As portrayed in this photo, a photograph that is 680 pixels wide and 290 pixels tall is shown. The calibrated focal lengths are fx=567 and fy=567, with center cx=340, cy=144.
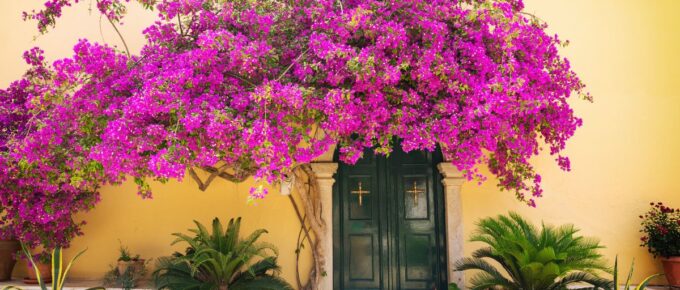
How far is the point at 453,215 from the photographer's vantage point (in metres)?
6.86

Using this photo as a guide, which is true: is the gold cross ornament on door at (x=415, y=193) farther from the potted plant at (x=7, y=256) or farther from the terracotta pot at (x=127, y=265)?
the potted plant at (x=7, y=256)

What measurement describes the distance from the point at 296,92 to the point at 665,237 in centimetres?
466

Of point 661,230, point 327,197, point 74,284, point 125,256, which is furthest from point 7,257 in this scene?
point 661,230

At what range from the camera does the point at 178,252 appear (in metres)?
6.89

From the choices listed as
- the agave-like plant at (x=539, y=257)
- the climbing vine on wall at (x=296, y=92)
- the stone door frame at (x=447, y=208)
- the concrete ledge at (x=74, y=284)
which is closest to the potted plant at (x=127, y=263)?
the concrete ledge at (x=74, y=284)

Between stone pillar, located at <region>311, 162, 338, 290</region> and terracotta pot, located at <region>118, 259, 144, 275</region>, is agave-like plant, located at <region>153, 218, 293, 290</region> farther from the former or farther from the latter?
stone pillar, located at <region>311, 162, 338, 290</region>

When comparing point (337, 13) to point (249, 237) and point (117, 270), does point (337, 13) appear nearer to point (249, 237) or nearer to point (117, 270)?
point (249, 237)

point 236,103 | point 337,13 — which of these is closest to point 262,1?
point 337,13

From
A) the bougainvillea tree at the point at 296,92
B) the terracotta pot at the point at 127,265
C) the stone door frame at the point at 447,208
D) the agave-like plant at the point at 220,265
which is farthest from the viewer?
the terracotta pot at the point at 127,265

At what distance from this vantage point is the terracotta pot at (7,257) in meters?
7.07

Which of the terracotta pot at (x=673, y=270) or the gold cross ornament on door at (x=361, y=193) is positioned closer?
the terracotta pot at (x=673, y=270)

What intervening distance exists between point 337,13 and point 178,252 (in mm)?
3592

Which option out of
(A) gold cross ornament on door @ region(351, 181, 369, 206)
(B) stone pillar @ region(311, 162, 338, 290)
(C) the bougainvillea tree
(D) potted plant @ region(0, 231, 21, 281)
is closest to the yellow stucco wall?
(B) stone pillar @ region(311, 162, 338, 290)

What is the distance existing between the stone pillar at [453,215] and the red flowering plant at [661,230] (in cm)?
212
